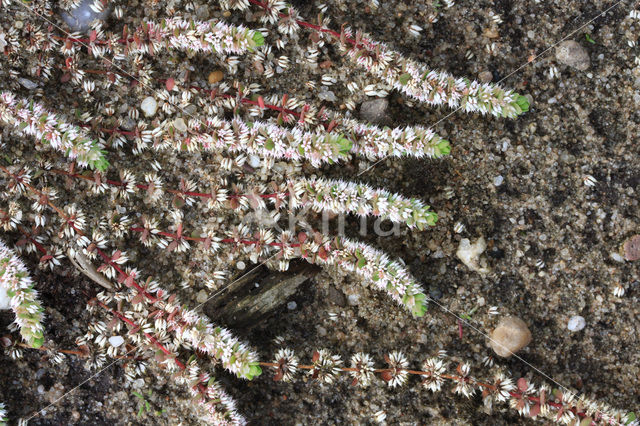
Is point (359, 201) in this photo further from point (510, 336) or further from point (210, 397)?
point (210, 397)

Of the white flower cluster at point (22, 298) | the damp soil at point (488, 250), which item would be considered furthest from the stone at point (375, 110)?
the white flower cluster at point (22, 298)

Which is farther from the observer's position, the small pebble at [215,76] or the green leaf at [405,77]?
the small pebble at [215,76]

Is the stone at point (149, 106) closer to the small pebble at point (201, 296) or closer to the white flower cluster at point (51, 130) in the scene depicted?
the white flower cluster at point (51, 130)

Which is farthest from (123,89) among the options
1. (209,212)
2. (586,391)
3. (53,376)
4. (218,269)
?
(586,391)

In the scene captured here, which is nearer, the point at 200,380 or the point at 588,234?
the point at 200,380

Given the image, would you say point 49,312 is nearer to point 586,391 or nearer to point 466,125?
point 466,125

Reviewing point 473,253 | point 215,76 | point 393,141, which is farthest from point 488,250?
point 215,76

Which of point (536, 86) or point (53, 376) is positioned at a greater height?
point (536, 86)
